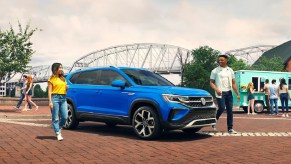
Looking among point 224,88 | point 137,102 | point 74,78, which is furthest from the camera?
point 74,78

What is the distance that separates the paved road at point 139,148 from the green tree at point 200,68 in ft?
195

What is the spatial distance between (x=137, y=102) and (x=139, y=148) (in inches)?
56.6

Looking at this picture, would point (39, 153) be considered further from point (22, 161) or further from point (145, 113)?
point (145, 113)

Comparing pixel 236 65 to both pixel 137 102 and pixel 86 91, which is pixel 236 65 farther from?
pixel 137 102

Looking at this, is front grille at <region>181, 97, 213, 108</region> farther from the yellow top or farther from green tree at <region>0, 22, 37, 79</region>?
green tree at <region>0, 22, 37, 79</region>

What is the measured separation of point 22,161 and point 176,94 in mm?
3331

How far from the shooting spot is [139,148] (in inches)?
261

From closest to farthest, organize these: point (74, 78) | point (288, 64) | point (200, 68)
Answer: point (74, 78) → point (200, 68) → point (288, 64)

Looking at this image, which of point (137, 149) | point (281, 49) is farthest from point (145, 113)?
point (281, 49)

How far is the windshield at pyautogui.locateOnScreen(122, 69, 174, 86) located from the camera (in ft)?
27.5

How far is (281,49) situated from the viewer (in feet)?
298

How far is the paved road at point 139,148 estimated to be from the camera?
5629 millimetres

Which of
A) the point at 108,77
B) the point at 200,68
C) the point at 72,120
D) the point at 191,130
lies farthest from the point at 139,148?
the point at 200,68

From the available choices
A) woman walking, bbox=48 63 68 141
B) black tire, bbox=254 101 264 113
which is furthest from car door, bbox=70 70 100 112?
black tire, bbox=254 101 264 113
